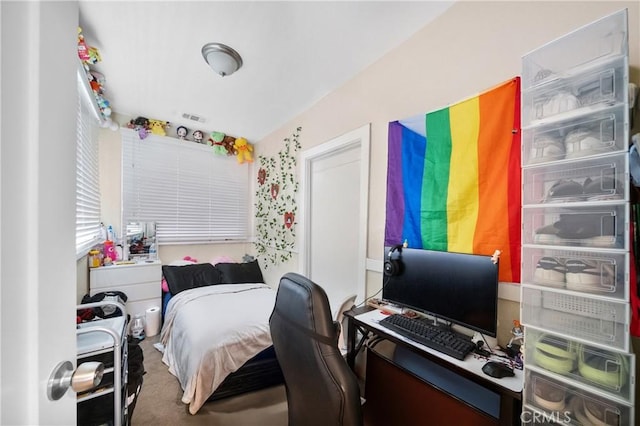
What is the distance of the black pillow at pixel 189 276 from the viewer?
2.94 meters

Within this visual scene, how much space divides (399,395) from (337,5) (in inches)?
88.2

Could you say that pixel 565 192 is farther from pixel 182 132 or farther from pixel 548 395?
pixel 182 132

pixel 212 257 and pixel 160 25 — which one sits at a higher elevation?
pixel 160 25

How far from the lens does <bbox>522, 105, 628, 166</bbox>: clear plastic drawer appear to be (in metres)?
0.79

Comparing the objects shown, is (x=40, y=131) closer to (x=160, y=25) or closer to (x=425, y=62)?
(x=160, y=25)

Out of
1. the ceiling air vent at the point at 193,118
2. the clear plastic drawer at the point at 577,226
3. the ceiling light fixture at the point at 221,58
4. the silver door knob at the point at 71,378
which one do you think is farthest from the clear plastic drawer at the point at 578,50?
the ceiling air vent at the point at 193,118

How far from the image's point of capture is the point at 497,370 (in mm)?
980

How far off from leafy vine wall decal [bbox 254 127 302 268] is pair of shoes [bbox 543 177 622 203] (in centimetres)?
232

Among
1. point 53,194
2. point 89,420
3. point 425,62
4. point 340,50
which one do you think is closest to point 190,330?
point 89,420

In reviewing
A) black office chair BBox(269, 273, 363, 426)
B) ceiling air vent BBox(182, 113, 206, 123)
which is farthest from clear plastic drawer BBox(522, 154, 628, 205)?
ceiling air vent BBox(182, 113, 206, 123)

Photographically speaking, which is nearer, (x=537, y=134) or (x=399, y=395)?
(x=537, y=134)

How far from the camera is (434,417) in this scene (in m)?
1.19

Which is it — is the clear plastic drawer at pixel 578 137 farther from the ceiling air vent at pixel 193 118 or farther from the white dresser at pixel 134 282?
the white dresser at pixel 134 282

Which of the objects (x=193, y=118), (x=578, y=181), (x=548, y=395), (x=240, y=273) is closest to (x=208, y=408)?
(x=240, y=273)
